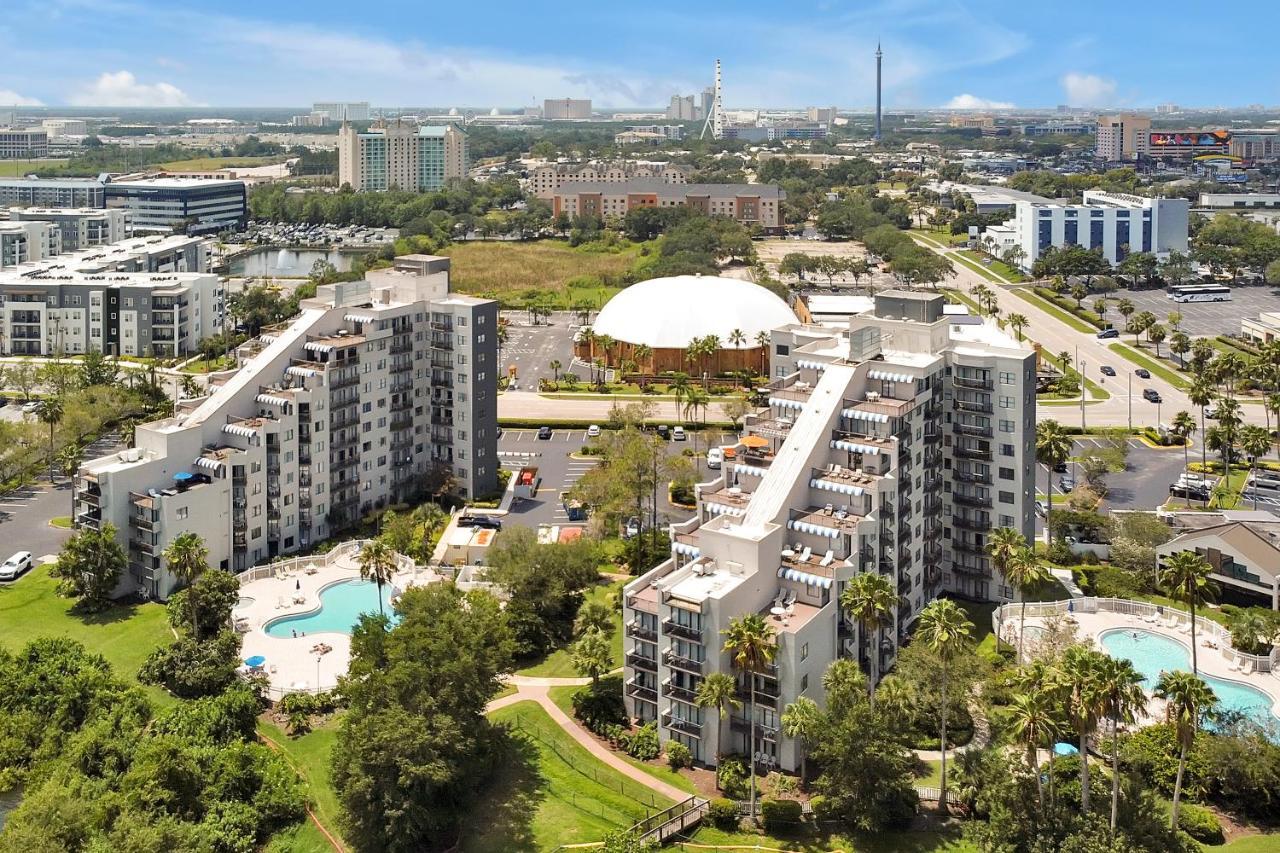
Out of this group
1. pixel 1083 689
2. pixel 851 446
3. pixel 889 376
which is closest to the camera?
pixel 1083 689

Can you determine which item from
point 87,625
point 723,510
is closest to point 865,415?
point 723,510

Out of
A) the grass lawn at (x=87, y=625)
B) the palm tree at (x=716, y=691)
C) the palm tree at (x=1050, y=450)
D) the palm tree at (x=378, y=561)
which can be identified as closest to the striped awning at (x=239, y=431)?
the grass lawn at (x=87, y=625)

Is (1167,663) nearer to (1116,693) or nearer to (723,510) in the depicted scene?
(1116,693)

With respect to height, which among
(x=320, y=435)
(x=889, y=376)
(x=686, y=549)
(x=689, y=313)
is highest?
(x=689, y=313)

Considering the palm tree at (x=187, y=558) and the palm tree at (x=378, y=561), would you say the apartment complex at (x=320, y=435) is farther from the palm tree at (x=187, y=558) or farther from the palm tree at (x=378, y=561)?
the palm tree at (x=378, y=561)

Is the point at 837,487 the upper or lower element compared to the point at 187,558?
upper

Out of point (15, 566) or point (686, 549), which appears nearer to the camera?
point (686, 549)

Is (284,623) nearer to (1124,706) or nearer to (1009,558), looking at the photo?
(1009,558)
